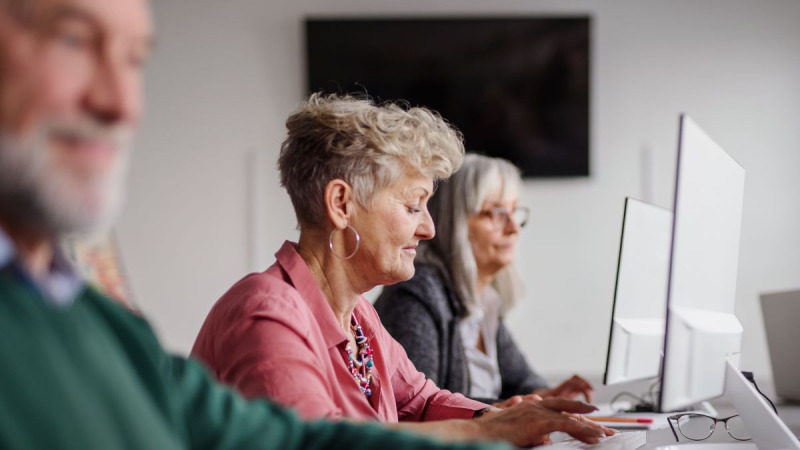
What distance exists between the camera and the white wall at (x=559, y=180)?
4.31 m

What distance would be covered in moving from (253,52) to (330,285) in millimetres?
2947

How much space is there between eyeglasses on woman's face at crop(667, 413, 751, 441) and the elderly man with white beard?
1.20m

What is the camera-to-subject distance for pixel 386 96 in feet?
14.1

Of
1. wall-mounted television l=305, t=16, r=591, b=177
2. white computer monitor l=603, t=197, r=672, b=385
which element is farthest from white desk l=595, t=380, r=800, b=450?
wall-mounted television l=305, t=16, r=591, b=177

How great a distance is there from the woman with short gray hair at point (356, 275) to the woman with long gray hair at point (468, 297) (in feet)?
1.68

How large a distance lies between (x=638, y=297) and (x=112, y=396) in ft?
4.33

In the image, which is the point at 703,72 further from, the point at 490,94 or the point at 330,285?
the point at 330,285

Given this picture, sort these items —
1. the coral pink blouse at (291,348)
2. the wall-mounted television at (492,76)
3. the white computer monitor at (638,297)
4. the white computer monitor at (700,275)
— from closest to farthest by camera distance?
the white computer monitor at (700,275)
the coral pink blouse at (291,348)
the white computer monitor at (638,297)
the wall-mounted television at (492,76)

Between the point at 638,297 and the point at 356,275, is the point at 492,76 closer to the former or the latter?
the point at 638,297

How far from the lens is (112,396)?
73 centimetres

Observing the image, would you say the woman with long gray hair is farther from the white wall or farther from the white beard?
the white beard

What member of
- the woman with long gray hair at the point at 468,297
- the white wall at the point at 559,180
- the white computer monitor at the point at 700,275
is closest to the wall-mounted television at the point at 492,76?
the white wall at the point at 559,180

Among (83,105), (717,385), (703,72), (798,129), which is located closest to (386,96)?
(703,72)

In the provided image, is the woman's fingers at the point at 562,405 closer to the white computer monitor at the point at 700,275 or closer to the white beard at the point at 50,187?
the white computer monitor at the point at 700,275
